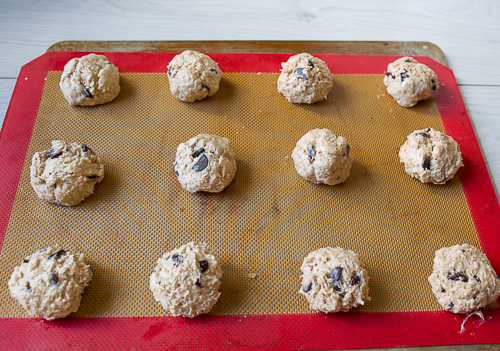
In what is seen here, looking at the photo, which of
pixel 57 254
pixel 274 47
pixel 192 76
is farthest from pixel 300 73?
pixel 57 254

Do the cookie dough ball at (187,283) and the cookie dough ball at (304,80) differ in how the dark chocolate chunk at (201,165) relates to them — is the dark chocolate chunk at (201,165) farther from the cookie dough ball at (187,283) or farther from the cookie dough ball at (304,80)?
the cookie dough ball at (304,80)

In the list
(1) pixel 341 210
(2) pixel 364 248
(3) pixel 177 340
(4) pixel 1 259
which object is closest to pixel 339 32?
(1) pixel 341 210

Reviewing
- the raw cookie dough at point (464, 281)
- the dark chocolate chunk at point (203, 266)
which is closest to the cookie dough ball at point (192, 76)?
the dark chocolate chunk at point (203, 266)

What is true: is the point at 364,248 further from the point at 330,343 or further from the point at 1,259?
the point at 1,259

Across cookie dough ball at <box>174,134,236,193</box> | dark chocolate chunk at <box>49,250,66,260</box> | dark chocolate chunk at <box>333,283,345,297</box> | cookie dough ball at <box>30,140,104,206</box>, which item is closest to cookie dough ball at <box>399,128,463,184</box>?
dark chocolate chunk at <box>333,283,345,297</box>

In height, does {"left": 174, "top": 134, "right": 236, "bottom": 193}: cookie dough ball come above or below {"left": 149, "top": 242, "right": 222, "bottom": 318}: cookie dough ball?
above

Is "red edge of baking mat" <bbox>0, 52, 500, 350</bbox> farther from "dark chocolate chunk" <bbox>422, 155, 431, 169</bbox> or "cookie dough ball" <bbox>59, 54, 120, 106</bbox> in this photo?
"cookie dough ball" <bbox>59, 54, 120, 106</bbox>

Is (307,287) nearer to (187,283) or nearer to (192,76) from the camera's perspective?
(187,283)
